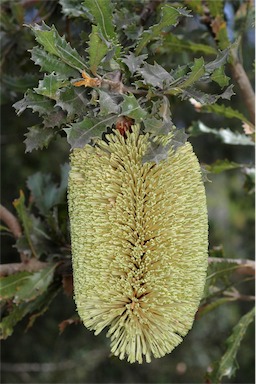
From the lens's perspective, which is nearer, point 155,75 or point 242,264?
point 155,75

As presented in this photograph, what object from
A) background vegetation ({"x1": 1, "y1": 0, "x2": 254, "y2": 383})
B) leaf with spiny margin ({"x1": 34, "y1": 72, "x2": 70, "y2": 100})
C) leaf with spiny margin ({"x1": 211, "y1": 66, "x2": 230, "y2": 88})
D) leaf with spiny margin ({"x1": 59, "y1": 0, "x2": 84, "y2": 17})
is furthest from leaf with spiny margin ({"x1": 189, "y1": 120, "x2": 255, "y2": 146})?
leaf with spiny margin ({"x1": 34, "y1": 72, "x2": 70, "y2": 100})

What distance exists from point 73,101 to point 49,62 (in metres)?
0.06

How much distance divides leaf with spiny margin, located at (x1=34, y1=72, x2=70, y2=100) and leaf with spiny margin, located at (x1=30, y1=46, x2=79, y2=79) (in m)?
0.01

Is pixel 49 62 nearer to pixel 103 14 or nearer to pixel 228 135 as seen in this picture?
pixel 103 14

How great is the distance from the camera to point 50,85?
0.77 m

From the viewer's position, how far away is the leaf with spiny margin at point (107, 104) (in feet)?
2.48

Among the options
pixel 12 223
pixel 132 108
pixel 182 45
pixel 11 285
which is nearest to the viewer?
pixel 132 108

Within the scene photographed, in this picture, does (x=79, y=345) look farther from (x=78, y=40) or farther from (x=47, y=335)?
(x=78, y=40)

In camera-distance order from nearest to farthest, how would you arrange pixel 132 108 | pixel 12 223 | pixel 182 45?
pixel 132 108 → pixel 12 223 → pixel 182 45

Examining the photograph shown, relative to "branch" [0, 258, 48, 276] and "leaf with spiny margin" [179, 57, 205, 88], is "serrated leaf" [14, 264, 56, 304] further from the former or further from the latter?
"leaf with spiny margin" [179, 57, 205, 88]

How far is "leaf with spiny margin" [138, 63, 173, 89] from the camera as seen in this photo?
2.56 feet

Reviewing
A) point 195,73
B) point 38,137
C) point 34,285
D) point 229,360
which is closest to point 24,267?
point 34,285

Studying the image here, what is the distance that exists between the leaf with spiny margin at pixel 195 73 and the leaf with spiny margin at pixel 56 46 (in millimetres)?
139

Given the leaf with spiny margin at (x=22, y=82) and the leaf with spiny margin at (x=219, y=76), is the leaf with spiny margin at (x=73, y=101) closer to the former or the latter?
the leaf with spiny margin at (x=219, y=76)
